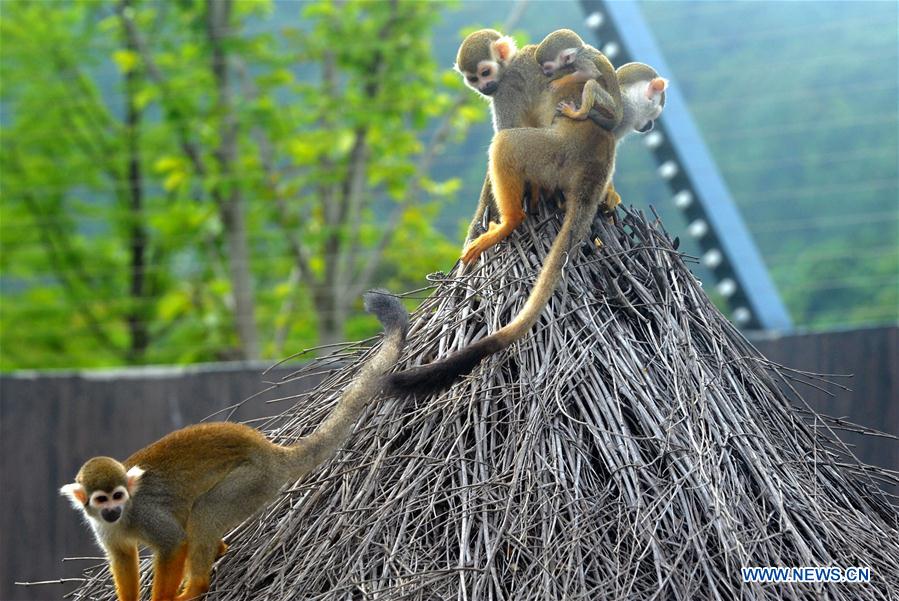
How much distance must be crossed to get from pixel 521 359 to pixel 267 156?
8.36m

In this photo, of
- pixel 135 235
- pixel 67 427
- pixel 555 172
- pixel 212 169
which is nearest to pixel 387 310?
pixel 555 172

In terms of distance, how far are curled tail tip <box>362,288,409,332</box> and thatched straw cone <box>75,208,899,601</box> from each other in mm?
80

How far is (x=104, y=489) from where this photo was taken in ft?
8.92

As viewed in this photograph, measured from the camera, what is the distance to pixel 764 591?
2283mm

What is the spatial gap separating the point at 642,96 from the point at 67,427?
4.99m

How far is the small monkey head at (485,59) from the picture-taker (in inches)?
146

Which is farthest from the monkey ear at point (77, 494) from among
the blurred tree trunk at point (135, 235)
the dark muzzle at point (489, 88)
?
the blurred tree trunk at point (135, 235)

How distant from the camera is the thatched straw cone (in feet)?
7.63

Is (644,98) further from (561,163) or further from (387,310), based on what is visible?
(387,310)

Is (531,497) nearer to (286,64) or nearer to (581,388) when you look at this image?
(581,388)

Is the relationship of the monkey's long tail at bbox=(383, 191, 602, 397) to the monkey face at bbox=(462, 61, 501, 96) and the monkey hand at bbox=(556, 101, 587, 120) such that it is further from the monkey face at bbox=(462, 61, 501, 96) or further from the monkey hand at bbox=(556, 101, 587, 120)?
the monkey face at bbox=(462, 61, 501, 96)

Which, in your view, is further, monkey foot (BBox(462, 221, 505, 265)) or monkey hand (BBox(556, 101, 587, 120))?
monkey hand (BBox(556, 101, 587, 120))

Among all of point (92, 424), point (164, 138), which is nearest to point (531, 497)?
point (92, 424)
